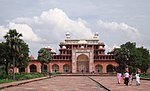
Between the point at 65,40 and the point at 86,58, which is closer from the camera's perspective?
the point at 86,58

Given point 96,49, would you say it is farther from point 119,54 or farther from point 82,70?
point 119,54

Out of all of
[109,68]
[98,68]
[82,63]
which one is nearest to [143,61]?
[98,68]

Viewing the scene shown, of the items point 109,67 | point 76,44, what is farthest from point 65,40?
point 109,67

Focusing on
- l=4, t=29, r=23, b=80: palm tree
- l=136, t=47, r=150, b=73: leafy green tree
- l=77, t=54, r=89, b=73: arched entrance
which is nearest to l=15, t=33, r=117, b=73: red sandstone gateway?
l=77, t=54, r=89, b=73: arched entrance

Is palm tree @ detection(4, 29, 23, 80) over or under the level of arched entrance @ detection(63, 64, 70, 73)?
over

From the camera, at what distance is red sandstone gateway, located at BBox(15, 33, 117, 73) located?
101 metres

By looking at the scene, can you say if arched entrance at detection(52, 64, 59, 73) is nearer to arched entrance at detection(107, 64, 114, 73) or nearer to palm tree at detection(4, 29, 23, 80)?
arched entrance at detection(107, 64, 114, 73)

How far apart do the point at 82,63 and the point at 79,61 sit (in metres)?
1.21

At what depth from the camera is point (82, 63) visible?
104 metres

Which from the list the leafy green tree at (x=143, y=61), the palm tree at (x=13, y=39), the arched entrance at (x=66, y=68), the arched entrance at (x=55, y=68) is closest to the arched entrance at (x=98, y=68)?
the arched entrance at (x=66, y=68)

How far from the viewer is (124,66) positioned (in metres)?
76.2

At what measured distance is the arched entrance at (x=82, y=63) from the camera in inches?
4042

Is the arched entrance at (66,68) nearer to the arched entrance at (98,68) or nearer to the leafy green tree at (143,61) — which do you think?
the arched entrance at (98,68)

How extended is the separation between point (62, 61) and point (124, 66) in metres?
30.7
